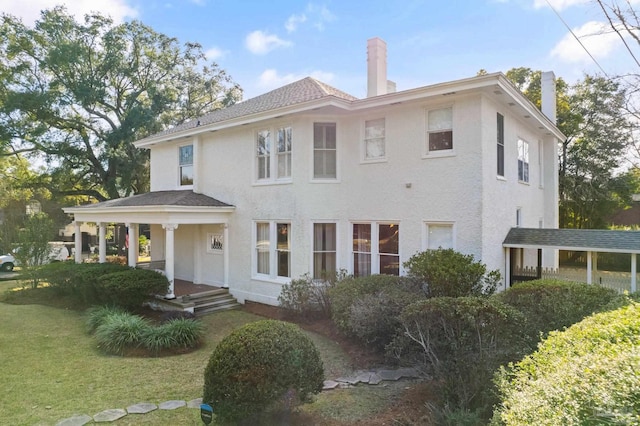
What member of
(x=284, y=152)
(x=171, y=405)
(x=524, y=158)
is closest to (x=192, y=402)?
(x=171, y=405)

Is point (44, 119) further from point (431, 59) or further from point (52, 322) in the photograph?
point (431, 59)

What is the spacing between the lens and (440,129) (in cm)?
1041

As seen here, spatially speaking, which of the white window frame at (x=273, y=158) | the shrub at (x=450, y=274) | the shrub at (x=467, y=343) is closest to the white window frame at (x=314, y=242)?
the white window frame at (x=273, y=158)

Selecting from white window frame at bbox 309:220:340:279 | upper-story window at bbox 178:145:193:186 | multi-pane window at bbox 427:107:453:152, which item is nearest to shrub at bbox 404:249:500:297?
multi-pane window at bbox 427:107:453:152

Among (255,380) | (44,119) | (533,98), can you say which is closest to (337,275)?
(255,380)

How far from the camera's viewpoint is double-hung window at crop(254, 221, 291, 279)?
1263cm

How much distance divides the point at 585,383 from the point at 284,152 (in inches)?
430

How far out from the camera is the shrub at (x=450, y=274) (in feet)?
28.6

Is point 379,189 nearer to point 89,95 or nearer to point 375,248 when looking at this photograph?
point 375,248

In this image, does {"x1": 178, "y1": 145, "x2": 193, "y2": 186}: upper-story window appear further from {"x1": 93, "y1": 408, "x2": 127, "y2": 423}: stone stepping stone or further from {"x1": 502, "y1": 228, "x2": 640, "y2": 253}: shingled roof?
{"x1": 502, "y1": 228, "x2": 640, "y2": 253}: shingled roof

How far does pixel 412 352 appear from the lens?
627cm

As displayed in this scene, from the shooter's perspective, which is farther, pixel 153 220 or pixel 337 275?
pixel 153 220

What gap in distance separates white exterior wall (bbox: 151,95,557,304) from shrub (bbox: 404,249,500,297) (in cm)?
91

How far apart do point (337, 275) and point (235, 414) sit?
268 inches
